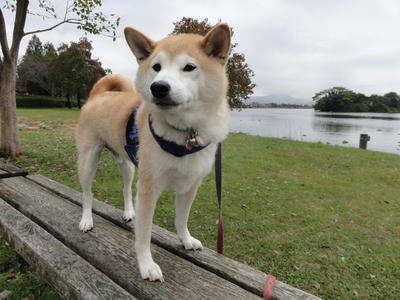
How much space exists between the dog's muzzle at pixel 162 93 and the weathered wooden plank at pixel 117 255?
1264 millimetres

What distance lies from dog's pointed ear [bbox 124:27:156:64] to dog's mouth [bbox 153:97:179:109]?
553mm

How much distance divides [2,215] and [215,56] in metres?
2.61

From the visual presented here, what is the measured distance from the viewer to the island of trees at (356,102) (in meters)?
53.8

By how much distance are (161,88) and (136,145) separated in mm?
835

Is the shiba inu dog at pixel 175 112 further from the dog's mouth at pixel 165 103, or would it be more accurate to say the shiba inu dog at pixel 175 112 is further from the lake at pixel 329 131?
the lake at pixel 329 131

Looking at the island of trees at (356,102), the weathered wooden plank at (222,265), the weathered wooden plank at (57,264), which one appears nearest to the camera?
the weathered wooden plank at (57,264)

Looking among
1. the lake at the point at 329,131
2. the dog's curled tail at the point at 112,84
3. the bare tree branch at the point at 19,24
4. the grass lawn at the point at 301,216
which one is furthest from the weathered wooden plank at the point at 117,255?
the lake at the point at 329,131

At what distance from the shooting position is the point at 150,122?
1.88m

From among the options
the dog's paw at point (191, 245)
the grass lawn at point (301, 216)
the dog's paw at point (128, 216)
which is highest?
the dog's paw at point (128, 216)

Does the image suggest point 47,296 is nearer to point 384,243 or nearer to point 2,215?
point 2,215

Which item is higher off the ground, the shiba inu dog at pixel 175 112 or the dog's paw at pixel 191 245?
the shiba inu dog at pixel 175 112

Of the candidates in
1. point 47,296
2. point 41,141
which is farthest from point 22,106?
point 47,296

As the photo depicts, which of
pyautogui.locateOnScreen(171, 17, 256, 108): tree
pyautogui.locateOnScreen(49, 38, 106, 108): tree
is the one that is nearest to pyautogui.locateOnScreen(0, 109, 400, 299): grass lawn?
pyautogui.locateOnScreen(171, 17, 256, 108): tree

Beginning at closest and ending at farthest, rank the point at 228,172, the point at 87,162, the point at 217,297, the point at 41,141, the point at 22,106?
1. the point at 217,297
2. the point at 87,162
3. the point at 228,172
4. the point at 41,141
5. the point at 22,106
